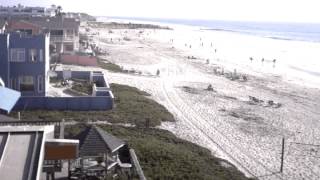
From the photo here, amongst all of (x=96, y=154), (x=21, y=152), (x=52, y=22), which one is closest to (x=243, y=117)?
(x=96, y=154)

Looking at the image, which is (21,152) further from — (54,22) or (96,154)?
(54,22)

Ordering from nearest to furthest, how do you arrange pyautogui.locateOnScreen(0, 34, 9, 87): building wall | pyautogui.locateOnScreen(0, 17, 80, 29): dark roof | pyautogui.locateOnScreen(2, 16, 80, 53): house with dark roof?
pyautogui.locateOnScreen(0, 34, 9, 87): building wall, pyautogui.locateOnScreen(0, 17, 80, 29): dark roof, pyautogui.locateOnScreen(2, 16, 80, 53): house with dark roof

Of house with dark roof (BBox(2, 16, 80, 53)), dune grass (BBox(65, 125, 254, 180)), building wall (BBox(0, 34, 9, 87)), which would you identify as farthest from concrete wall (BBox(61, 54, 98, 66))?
dune grass (BBox(65, 125, 254, 180))

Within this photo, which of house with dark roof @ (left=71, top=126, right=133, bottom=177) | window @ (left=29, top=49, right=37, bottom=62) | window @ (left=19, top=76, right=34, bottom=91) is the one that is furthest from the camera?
window @ (left=19, top=76, right=34, bottom=91)

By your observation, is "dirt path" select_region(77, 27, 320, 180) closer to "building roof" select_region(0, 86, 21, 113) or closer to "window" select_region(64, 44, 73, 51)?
"window" select_region(64, 44, 73, 51)

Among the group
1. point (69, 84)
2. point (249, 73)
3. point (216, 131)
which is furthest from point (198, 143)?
point (249, 73)

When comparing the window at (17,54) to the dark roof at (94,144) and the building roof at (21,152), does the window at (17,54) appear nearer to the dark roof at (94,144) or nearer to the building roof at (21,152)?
the dark roof at (94,144)
